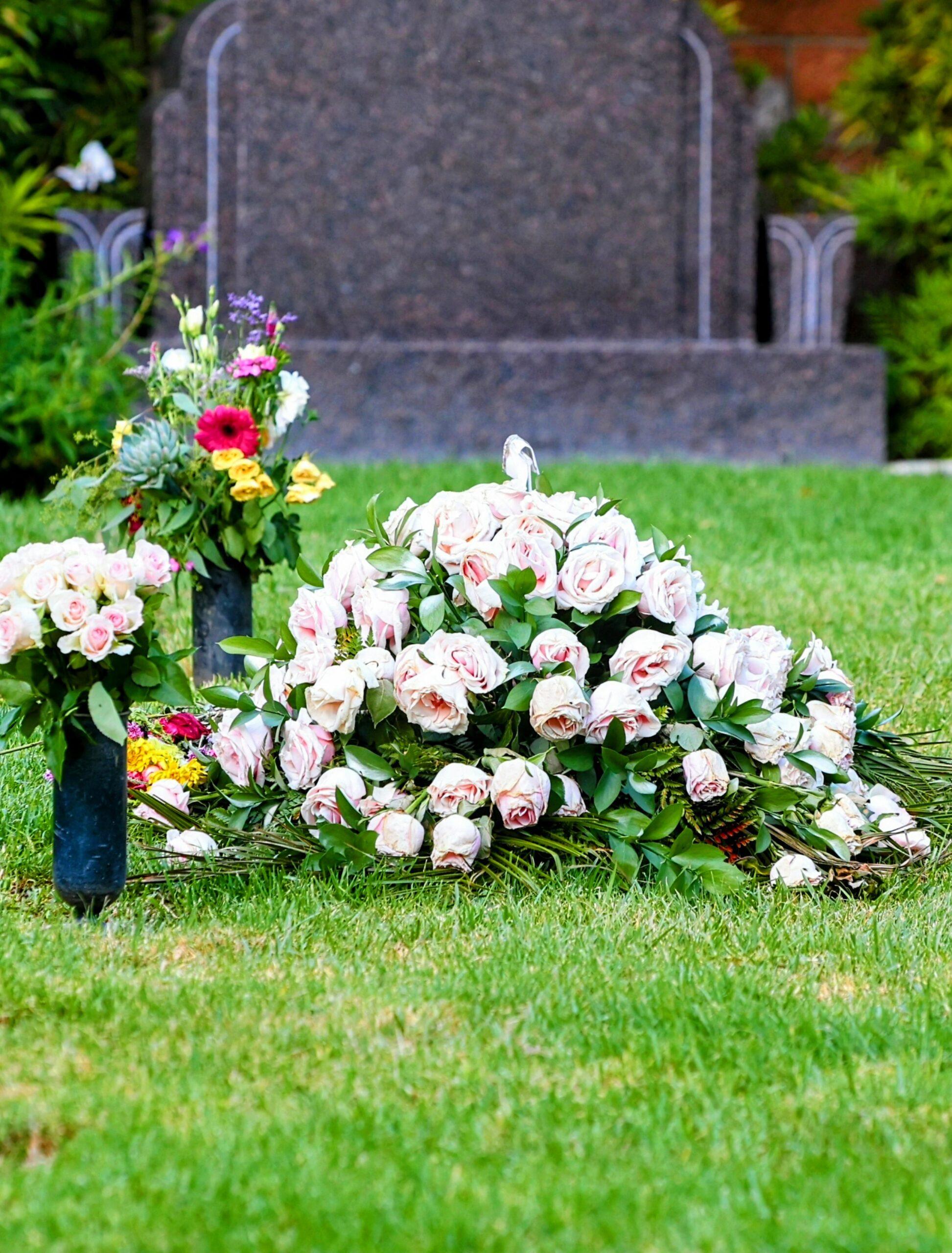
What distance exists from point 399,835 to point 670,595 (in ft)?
2.09

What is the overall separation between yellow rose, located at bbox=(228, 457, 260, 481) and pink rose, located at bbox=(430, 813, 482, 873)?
4.35ft

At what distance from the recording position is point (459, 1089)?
6.47 feet

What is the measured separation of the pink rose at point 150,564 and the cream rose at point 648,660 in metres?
0.80

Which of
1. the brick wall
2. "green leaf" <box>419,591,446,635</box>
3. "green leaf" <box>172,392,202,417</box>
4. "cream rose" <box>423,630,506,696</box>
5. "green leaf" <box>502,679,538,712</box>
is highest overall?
the brick wall

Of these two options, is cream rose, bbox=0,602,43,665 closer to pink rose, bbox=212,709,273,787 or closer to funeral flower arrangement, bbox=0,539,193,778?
funeral flower arrangement, bbox=0,539,193,778

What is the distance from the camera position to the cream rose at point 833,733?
3.08 metres

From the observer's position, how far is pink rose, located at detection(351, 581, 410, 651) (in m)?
2.91

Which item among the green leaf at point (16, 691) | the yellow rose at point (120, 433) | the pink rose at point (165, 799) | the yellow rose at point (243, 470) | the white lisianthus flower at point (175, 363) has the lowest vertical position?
the pink rose at point (165, 799)

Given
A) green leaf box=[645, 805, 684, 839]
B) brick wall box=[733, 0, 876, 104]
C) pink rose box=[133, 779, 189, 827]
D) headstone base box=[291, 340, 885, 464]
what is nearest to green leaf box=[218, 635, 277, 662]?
pink rose box=[133, 779, 189, 827]

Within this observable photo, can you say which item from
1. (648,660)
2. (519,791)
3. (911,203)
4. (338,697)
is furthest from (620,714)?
(911,203)

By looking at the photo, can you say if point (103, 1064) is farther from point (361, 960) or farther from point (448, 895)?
point (448, 895)

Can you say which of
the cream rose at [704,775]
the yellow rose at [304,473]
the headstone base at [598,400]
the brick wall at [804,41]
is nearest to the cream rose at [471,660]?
the cream rose at [704,775]

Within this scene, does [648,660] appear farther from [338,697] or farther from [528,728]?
[338,697]

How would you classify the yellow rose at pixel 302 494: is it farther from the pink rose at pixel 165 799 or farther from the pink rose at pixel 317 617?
the pink rose at pixel 165 799
